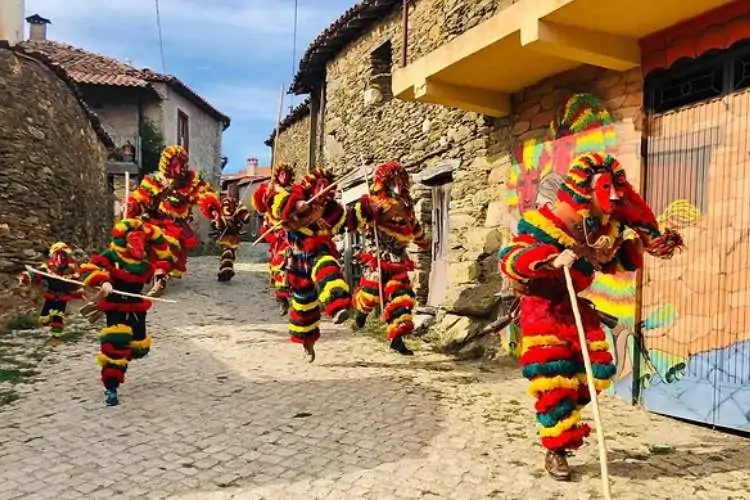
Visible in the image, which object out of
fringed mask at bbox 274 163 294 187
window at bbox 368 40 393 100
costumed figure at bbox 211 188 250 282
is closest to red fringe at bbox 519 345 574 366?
fringed mask at bbox 274 163 294 187

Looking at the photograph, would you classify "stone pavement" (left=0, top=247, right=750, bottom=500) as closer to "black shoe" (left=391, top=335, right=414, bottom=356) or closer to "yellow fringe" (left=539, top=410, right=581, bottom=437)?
"yellow fringe" (left=539, top=410, right=581, bottom=437)

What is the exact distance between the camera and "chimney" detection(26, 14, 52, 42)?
2159cm

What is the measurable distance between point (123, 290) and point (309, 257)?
77.1 inches

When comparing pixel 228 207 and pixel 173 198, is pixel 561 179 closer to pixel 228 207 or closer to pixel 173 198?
pixel 173 198

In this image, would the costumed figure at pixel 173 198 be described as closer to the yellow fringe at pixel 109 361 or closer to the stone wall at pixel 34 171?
the stone wall at pixel 34 171

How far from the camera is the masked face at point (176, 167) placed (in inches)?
430

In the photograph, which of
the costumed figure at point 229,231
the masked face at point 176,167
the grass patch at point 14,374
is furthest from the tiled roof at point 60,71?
the grass patch at point 14,374

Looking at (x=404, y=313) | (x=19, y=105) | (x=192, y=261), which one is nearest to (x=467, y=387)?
(x=404, y=313)

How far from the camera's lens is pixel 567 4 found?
202 inches

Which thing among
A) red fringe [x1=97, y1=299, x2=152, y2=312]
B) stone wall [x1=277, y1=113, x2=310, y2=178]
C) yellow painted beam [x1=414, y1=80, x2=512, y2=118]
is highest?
stone wall [x1=277, y1=113, x2=310, y2=178]

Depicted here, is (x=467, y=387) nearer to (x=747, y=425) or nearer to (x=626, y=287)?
(x=626, y=287)

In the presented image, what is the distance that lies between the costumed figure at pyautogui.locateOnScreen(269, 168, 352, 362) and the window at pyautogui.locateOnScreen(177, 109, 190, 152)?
15715mm

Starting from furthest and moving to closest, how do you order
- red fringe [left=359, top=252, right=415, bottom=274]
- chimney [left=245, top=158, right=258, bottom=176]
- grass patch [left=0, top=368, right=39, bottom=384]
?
chimney [left=245, top=158, right=258, bottom=176] < red fringe [left=359, top=252, right=415, bottom=274] < grass patch [left=0, top=368, right=39, bottom=384]

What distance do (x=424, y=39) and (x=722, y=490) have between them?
802 cm
